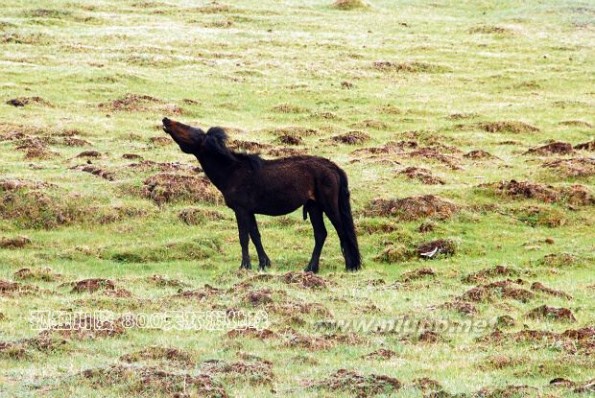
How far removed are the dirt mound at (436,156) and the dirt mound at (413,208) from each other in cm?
521

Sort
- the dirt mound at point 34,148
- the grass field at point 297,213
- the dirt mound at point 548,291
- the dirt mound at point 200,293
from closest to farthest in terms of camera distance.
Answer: the grass field at point 297,213 < the dirt mound at point 200,293 < the dirt mound at point 548,291 < the dirt mound at point 34,148

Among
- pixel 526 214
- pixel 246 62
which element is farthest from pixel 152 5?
pixel 526 214

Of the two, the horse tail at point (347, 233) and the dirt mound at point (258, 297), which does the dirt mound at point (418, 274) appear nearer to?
the horse tail at point (347, 233)

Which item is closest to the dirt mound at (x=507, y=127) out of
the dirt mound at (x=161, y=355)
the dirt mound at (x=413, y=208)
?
the dirt mound at (x=413, y=208)

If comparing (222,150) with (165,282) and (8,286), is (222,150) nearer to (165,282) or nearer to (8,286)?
(165,282)

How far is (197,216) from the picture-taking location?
27.5 m

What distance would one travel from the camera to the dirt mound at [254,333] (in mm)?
16078

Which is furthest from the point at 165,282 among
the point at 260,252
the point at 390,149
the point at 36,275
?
the point at 390,149

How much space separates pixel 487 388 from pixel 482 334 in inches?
142

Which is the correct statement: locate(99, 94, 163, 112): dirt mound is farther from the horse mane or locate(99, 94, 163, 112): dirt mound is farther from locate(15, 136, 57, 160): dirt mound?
the horse mane

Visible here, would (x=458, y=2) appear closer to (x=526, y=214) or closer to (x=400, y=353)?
(x=526, y=214)

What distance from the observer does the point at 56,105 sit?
4075cm

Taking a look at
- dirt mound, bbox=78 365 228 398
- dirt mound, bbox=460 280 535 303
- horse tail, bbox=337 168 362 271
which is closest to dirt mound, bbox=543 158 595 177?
horse tail, bbox=337 168 362 271

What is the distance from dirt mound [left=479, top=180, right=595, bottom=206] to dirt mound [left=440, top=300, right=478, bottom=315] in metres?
11.6
